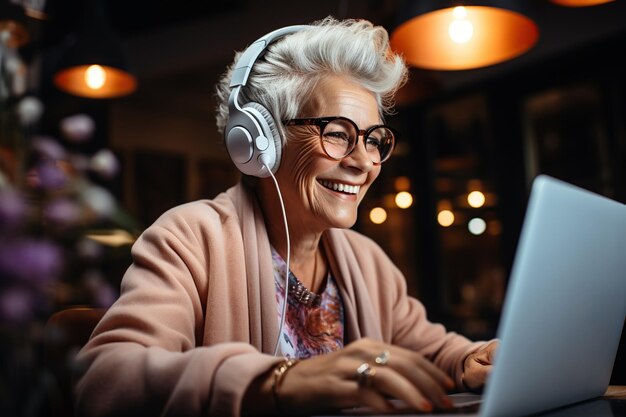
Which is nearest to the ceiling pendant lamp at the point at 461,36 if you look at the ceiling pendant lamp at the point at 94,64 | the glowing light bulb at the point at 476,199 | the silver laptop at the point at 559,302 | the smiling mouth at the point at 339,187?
the smiling mouth at the point at 339,187

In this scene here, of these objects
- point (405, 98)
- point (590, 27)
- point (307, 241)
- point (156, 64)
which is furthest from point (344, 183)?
point (156, 64)

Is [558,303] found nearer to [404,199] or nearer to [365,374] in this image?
[365,374]

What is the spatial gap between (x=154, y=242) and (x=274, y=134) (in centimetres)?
30

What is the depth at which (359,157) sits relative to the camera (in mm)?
1244

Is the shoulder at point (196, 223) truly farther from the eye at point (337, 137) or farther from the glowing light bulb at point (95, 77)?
the glowing light bulb at point (95, 77)

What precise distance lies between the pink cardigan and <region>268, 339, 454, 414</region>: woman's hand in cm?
5

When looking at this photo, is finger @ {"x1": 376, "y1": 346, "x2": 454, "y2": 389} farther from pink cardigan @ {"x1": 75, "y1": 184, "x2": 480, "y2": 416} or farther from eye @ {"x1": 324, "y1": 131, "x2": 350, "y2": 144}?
eye @ {"x1": 324, "y1": 131, "x2": 350, "y2": 144}

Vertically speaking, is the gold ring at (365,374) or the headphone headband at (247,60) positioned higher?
the headphone headband at (247,60)

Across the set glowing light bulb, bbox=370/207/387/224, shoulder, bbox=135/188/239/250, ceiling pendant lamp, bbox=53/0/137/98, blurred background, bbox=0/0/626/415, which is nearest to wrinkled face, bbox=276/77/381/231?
shoulder, bbox=135/188/239/250

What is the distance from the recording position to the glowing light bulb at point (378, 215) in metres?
5.21

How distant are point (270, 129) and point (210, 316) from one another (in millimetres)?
353

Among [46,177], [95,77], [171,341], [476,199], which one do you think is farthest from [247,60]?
[476,199]

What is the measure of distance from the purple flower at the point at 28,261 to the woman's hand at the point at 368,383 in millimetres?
301

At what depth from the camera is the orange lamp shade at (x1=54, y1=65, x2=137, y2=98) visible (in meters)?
2.71
